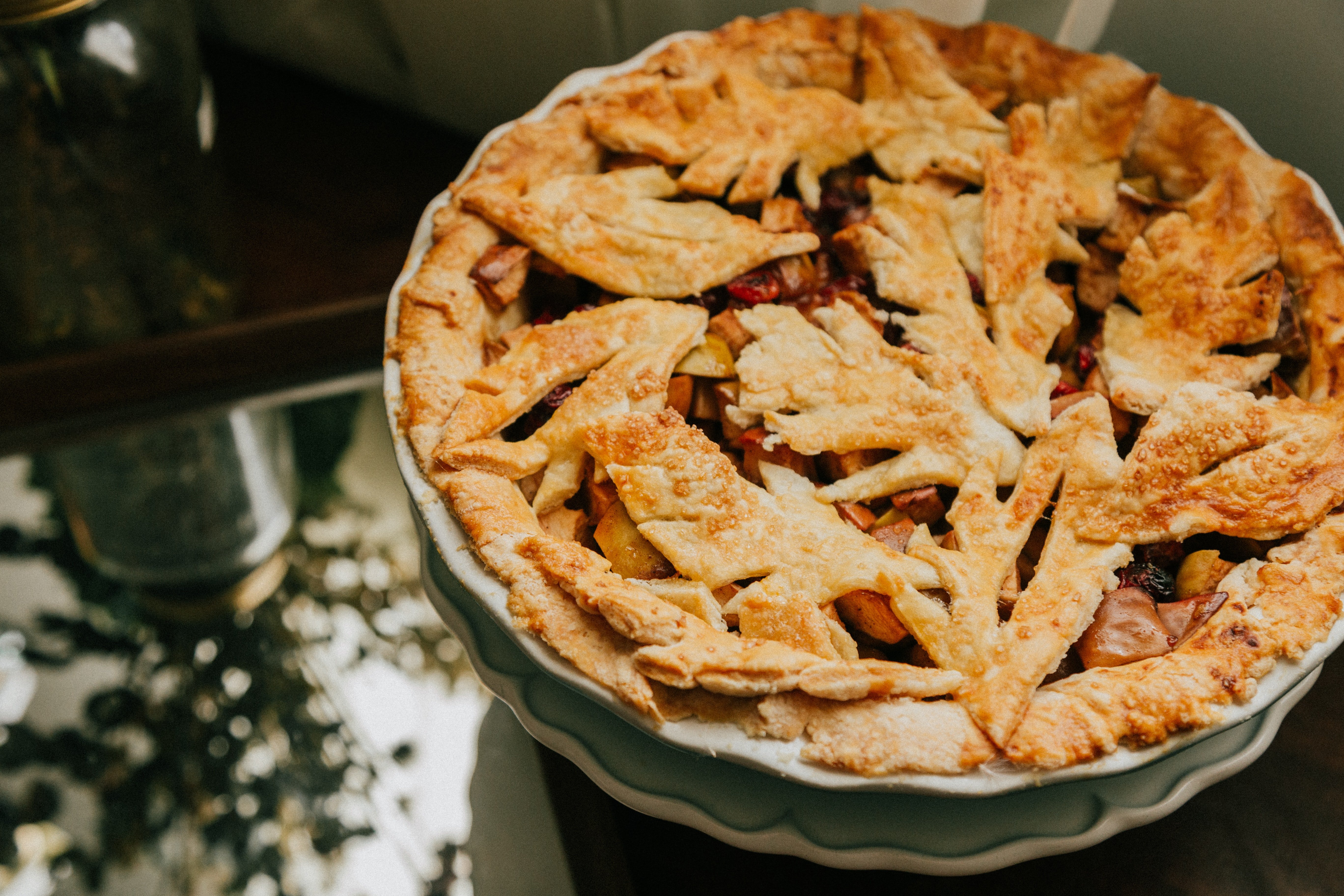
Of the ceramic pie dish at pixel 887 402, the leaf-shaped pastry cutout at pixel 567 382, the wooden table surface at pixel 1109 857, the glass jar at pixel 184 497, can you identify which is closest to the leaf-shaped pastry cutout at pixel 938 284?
the ceramic pie dish at pixel 887 402

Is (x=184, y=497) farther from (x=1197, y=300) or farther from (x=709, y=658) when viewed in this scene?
(x=1197, y=300)

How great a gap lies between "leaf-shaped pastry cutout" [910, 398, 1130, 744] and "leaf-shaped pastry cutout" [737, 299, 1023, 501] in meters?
0.04

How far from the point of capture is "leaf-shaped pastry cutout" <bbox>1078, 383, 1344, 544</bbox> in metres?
1.08

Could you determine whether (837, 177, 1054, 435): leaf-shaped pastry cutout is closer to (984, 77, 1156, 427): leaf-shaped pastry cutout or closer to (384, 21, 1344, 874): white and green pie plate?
(984, 77, 1156, 427): leaf-shaped pastry cutout

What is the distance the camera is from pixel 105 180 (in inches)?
63.9

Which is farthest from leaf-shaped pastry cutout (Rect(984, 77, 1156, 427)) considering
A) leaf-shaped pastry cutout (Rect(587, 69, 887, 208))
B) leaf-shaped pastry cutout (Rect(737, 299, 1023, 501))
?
leaf-shaped pastry cutout (Rect(587, 69, 887, 208))

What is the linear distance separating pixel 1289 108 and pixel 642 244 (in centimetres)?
116

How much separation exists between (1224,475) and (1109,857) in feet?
1.60

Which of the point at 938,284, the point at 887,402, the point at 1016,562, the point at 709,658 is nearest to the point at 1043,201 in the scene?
the point at 938,284

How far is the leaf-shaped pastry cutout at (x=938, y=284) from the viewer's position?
1196mm

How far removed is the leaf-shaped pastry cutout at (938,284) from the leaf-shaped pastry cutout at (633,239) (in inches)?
4.2

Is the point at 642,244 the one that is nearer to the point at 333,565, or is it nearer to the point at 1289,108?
the point at 333,565

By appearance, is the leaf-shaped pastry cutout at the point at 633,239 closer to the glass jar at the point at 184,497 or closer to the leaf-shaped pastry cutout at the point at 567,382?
the leaf-shaped pastry cutout at the point at 567,382

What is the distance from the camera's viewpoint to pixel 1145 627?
1.05 meters
